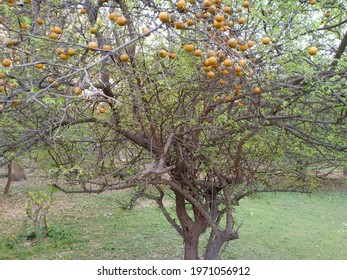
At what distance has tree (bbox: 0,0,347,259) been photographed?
249cm

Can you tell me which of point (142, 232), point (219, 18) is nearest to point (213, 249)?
point (219, 18)

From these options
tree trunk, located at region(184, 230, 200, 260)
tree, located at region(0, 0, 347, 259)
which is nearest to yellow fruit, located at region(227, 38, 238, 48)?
tree, located at region(0, 0, 347, 259)

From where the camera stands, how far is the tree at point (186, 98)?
2490 mm

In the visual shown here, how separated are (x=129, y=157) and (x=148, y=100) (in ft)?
3.47

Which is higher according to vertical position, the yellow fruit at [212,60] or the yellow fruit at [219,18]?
the yellow fruit at [219,18]

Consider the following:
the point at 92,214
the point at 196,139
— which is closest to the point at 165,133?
the point at 196,139

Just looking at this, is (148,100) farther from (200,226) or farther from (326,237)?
(326,237)

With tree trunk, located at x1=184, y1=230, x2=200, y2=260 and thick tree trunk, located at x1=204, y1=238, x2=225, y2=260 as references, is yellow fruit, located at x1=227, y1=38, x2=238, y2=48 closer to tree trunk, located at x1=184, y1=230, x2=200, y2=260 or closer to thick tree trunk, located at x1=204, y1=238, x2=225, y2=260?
thick tree trunk, located at x1=204, y1=238, x2=225, y2=260

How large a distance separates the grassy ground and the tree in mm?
1050

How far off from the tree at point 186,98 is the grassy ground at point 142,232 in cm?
105

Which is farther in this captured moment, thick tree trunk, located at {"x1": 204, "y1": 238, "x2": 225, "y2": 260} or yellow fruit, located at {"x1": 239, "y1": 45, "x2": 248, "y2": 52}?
thick tree trunk, located at {"x1": 204, "y1": 238, "x2": 225, "y2": 260}

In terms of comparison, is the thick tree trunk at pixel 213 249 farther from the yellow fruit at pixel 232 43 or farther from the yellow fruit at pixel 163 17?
the yellow fruit at pixel 163 17

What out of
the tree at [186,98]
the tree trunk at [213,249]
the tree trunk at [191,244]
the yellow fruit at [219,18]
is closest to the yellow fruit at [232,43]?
the tree at [186,98]

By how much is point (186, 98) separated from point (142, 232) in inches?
186
